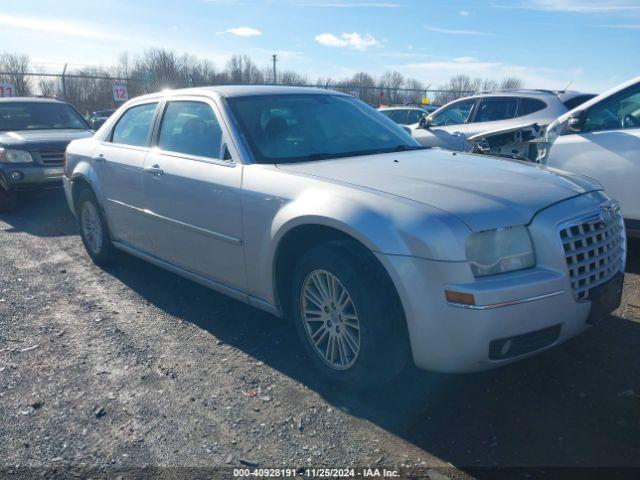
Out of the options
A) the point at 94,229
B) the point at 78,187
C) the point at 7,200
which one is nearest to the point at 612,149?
the point at 94,229

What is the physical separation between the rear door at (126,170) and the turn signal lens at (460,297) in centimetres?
283

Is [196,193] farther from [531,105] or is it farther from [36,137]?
[531,105]

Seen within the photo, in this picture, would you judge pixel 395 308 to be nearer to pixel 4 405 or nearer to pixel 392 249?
pixel 392 249

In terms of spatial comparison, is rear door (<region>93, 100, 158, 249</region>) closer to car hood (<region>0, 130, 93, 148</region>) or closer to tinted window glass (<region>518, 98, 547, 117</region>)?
car hood (<region>0, 130, 93, 148</region>)

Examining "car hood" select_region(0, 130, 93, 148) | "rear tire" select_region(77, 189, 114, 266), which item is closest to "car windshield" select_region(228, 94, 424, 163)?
"rear tire" select_region(77, 189, 114, 266)

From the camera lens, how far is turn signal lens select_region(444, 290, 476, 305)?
256 cm

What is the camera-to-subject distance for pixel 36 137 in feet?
27.5

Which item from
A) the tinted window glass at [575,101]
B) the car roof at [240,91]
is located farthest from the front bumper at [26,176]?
the tinted window glass at [575,101]

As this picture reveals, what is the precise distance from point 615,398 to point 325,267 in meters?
1.69

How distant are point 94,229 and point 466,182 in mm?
3919

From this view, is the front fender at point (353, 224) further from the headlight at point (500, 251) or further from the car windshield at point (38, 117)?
the car windshield at point (38, 117)

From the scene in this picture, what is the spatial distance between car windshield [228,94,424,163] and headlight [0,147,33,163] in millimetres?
5423

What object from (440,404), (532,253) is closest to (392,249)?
(532,253)

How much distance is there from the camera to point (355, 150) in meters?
4.02
